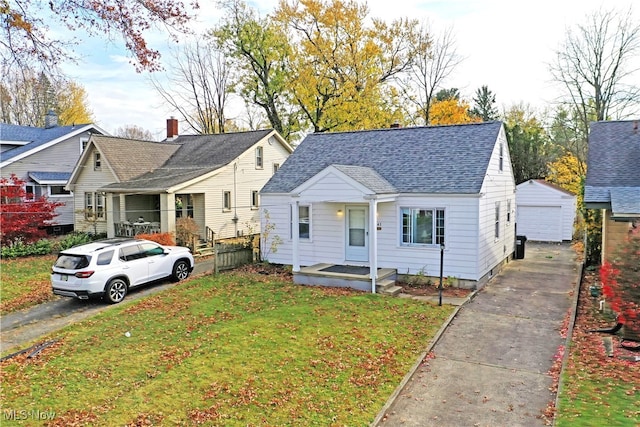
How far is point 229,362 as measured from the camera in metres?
8.04

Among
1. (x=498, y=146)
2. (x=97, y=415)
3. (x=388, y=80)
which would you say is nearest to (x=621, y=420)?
(x=97, y=415)

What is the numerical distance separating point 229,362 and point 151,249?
7.74 metres

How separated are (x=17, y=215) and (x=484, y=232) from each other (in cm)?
2100

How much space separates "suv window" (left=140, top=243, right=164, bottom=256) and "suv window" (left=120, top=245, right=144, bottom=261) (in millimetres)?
192

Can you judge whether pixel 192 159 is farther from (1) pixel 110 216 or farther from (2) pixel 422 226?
(2) pixel 422 226

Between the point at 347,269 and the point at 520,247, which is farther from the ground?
the point at 520,247

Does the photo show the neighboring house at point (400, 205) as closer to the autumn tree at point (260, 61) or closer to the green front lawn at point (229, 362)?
the green front lawn at point (229, 362)

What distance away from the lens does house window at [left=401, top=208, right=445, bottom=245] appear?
550 inches

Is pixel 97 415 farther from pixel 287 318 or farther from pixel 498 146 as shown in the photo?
pixel 498 146

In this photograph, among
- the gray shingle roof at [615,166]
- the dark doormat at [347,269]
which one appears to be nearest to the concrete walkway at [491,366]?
the gray shingle roof at [615,166]

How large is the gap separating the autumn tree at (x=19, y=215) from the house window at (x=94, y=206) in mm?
2871

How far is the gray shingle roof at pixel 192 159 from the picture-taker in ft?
71.4

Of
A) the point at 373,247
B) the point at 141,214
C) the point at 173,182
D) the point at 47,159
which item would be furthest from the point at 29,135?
the point at 373,247

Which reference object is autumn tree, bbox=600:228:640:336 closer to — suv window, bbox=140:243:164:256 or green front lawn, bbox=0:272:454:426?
green front lawn, bbox=0:272:454:426
